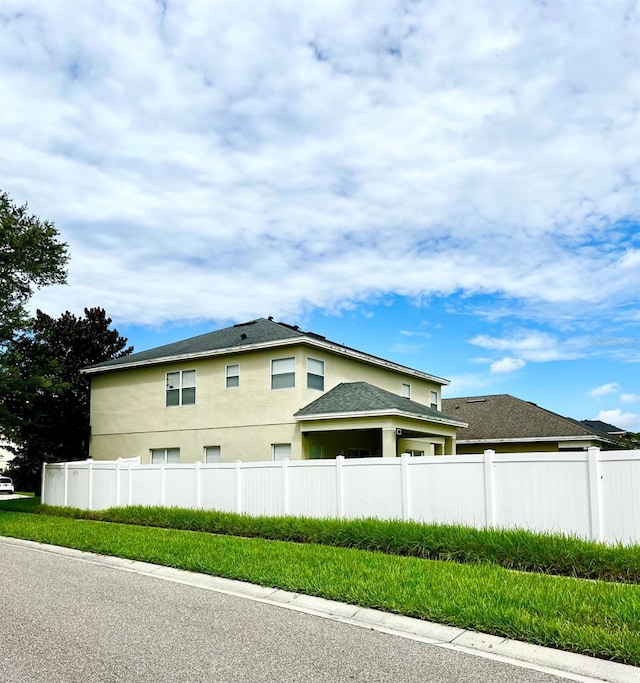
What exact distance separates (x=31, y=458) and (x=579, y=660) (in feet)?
121

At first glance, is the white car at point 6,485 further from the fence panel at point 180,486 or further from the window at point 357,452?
the fence panel at point 180,486

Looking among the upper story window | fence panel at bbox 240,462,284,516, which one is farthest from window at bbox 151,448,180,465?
fence panel at bbox 240,462,284,516

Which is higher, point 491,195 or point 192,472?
point 491,195

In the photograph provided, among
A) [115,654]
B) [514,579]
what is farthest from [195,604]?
[514,579]

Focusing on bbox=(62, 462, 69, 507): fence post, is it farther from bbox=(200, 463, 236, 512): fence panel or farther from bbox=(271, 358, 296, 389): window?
bbox=(271, 358, 296, 389): window

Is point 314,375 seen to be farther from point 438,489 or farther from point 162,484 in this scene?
point 438,489

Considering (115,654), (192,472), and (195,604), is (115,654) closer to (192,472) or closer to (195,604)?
(195,604)

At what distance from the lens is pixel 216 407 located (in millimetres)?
22578

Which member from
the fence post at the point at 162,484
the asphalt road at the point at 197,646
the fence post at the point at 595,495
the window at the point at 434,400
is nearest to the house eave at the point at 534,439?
the window at the point at 434,400

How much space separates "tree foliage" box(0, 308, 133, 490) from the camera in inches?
949

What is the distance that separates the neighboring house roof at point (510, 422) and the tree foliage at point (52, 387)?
57.3 feet

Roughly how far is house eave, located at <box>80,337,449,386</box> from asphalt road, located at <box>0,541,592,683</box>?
12540mm

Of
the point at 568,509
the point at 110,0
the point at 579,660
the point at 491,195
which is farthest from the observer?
the point at 491,195

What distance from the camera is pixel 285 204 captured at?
764 inches
